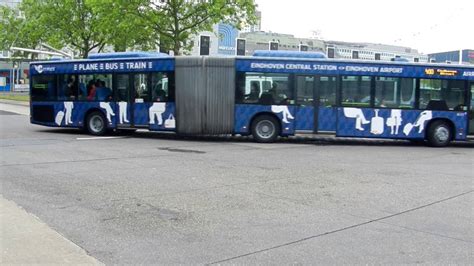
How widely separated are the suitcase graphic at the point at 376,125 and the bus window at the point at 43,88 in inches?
472

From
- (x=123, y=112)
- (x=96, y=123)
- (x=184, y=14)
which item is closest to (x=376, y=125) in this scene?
(x=123, y=112)

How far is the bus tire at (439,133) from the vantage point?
16770mm

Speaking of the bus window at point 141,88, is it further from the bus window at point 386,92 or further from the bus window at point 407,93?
the bus window at point 407,93

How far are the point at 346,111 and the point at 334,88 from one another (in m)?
0.89

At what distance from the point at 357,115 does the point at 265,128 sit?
321 cm

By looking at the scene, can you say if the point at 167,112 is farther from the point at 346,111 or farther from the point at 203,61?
the point at 346,111

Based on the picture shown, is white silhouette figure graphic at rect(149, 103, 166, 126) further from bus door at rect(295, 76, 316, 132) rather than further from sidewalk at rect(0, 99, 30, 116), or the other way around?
sidewalk at rect(0, 99, 30, 116)

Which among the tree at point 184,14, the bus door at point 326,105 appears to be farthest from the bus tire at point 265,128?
the tree at point 184,14

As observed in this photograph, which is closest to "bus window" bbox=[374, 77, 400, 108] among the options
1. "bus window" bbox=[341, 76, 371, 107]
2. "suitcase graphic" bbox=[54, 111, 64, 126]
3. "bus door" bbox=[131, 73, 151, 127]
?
"bus window" bbox=[341, 76, 371, 107]

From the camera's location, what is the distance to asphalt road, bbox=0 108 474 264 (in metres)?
5.38

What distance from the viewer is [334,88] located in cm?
1669

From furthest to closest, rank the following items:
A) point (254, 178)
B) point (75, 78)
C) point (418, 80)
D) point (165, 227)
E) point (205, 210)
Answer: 1. point (75, 78)
2. point (418, 80)
3. point (254, 178)
4. point (205, 210)
5. point (165, 227)

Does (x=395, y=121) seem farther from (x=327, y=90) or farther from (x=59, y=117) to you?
(x=59, y=117)

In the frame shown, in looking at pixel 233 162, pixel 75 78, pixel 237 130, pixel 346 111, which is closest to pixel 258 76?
pixel 237 130
